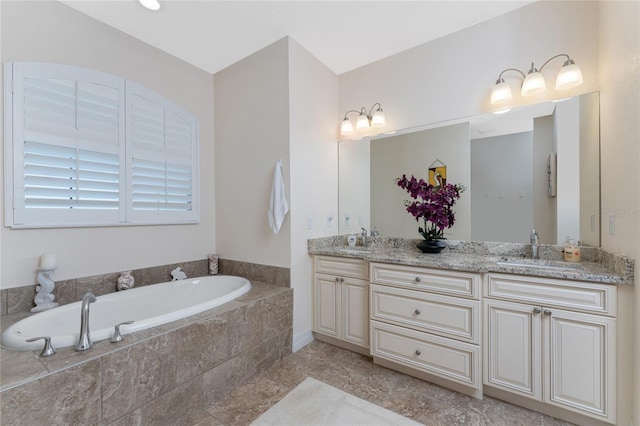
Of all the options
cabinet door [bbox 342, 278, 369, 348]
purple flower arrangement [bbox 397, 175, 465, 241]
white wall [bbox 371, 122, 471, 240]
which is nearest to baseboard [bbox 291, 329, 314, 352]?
cabinet door [bbox 342, 278, 369, 348]

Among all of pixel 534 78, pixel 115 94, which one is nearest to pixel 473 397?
pixel 534 78

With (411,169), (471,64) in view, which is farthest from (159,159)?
(471,64)

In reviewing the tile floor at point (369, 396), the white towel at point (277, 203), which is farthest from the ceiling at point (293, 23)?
the tile floor at point (369, 396)

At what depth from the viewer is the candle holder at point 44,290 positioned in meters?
1.73

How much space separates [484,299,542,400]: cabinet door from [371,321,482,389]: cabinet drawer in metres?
0.09

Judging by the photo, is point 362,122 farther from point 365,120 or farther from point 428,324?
point 428,324

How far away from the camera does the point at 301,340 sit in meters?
2.43

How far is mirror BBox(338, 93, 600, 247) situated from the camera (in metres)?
1.83

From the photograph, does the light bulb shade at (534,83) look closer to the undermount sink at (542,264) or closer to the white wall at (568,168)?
the white wall at (568,168)

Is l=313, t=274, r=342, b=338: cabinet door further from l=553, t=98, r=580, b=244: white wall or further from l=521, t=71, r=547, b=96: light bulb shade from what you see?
l=521, t=71, r=547, b=96: light bulb shade

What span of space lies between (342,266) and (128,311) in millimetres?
1777

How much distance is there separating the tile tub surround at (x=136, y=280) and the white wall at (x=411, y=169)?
1.18 meters

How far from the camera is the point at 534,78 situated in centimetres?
190

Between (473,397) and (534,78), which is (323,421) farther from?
(534,78)
